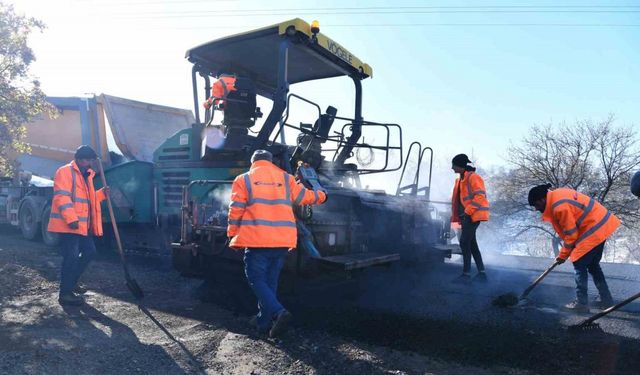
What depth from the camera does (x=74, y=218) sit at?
4277 millimetres

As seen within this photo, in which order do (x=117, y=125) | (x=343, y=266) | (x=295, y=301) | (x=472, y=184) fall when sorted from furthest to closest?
(x=117, y=125)
(x=472, y=184)
(x=295, y=301)
(x=343, y=266)

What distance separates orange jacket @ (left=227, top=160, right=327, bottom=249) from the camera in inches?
138

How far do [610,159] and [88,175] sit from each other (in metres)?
25.9

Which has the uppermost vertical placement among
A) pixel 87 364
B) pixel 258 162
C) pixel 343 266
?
pixel 258 162

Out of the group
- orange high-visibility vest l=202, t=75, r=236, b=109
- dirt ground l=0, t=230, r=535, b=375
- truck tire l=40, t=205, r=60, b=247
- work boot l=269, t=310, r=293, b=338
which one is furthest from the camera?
truck tire l=40, t=205, r=60, b=247

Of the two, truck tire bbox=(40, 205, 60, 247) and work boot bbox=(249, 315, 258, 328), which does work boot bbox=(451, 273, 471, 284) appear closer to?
work boot bbox=(249, 315, 258, 328)

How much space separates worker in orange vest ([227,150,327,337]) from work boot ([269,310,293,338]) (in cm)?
7

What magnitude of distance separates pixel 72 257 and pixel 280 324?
2.42 m

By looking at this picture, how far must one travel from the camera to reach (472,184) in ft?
17.9

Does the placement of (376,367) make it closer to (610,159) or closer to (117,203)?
(117,203)

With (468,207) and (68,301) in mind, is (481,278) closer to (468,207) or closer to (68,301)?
(468,207)

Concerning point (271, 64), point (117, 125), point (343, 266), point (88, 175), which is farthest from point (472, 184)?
point (117, 125)

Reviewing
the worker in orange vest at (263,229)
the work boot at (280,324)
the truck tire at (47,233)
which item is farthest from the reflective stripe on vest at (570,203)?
the truck tire at (47,233)

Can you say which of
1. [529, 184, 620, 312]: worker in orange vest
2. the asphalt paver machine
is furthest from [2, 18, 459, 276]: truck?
[529, 184, 620, 312]: worker in orange vest
